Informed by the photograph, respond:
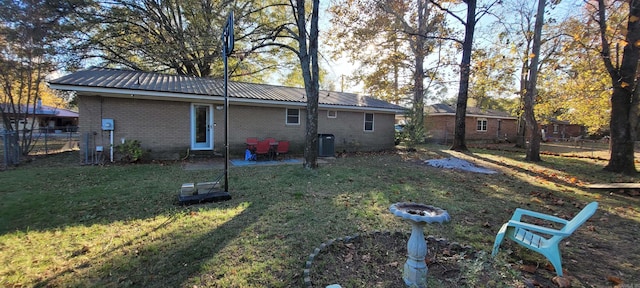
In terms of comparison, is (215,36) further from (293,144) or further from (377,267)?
(377,267)

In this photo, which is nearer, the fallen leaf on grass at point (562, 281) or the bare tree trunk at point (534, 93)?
the fallen leaf on grass at point (562, 281)

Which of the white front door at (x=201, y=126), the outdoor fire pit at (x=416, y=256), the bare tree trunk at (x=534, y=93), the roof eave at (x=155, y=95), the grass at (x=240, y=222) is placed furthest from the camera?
the bare tree trunk at (x=534, y=93)

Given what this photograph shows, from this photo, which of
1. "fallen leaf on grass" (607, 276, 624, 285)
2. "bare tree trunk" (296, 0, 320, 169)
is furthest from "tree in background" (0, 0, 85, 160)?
"fallen leaf on grass" (607, 276, 624, 285)

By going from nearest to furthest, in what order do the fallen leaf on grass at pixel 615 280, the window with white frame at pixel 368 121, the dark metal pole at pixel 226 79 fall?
the fallen leaf on grass at pixel 615 280, the dark metal pole at pixel 226 79, the window with white frame at pixel 368 121

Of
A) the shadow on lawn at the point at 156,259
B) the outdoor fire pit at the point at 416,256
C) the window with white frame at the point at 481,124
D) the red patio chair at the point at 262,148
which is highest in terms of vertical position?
the window with white frame at the point at 481,124

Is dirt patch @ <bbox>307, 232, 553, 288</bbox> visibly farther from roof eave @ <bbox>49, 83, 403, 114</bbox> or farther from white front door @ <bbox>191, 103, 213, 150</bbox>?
white front door @ <bbox>191, 103, 213, 150</bbox>

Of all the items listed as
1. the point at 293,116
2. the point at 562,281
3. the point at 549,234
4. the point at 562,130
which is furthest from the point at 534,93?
the point at 562,130

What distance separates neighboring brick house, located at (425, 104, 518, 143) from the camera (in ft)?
→ 76.6

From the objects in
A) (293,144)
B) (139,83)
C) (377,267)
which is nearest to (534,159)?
(293,144)

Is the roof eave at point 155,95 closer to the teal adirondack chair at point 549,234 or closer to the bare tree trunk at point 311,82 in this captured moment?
the bare tree trunk at point 311,82

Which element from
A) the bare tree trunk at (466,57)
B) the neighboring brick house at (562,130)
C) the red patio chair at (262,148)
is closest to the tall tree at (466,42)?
the bare tree trunk at (466,57)

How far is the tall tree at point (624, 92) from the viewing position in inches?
343

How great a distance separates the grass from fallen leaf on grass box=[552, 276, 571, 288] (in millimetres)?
248

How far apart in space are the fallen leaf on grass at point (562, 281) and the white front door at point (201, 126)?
36.1 feet
